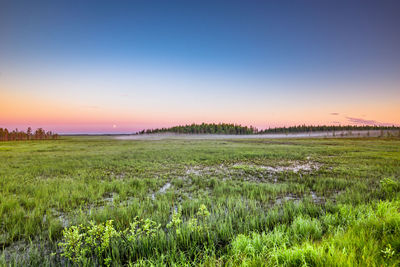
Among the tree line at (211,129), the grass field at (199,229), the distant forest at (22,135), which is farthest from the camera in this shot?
the tree line at (211,129)

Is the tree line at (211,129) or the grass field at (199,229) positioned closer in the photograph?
the grass field at (199,229)

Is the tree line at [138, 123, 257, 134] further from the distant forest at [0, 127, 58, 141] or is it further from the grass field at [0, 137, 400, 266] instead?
the grass field at [0, 137, 400, 266]

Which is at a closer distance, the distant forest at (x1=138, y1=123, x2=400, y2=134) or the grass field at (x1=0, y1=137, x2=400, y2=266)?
the grass field at (x1=0, y1=137, x2=400, y2=266)

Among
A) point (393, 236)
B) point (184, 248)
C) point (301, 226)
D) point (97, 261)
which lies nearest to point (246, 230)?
point (301, 226)

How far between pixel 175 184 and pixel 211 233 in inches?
245

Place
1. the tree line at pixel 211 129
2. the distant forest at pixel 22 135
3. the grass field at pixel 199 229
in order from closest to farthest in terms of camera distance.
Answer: the grass field at pixel 199 229
the distant forest at pixel 22 135
the tree line at pixel 211 129

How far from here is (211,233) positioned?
4137 mm

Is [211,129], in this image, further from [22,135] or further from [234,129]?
[22,135]

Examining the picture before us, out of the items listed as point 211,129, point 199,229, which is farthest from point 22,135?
point 199,229

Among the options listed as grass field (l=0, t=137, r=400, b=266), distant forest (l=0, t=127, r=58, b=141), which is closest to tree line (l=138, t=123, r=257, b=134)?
distant forest (l=0, t=127, r=58, b=141)

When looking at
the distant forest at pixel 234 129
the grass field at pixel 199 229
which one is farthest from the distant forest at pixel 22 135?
the grass field at pixel 199 229

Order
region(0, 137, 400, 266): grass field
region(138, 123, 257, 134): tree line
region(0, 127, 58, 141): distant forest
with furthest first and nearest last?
region(138, 123, 257, 134): tree line, region(0, 127, 58, 141): distant forest, region(0, 137, 400, 266): grass field

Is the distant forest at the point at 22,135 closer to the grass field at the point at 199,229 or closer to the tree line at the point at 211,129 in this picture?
the tree line at the point at 211,129

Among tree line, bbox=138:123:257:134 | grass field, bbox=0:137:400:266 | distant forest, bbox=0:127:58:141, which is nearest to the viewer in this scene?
grass field, bbox=0:137:400:266
